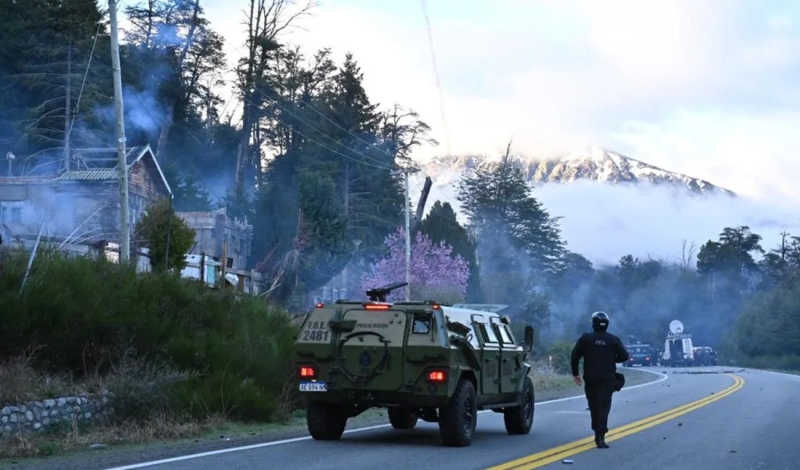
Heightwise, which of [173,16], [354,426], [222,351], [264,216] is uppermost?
[173,16]

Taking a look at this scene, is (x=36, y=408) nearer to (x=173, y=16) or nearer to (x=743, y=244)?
(x=173, y=16)

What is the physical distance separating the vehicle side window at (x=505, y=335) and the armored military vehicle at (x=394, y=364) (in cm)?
119

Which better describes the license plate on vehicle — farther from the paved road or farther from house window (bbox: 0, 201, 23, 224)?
house window (bbox: 0, 201, 23, 224)

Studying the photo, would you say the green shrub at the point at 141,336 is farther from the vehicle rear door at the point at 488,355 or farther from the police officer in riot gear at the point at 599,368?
the police officer in riot gear at the point at 599,368

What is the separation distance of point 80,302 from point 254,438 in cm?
458

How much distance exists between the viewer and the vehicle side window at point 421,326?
14.1 m

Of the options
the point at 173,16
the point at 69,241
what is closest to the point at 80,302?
the point at 69,241

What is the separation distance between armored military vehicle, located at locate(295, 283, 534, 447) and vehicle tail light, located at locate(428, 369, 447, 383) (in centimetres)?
1

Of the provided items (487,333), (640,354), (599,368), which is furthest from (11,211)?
(640,354)

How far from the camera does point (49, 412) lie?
589 inches

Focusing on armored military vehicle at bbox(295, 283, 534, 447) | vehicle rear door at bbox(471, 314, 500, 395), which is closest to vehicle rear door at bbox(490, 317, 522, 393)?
vehicle rear door at bbox(471, 314, 500, 395)

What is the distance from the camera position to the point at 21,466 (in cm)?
1159

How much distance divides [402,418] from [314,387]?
304cm

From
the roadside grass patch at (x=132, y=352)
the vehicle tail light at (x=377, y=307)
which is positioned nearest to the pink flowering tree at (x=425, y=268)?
the roadside grass patch at (x=132, y=352)
